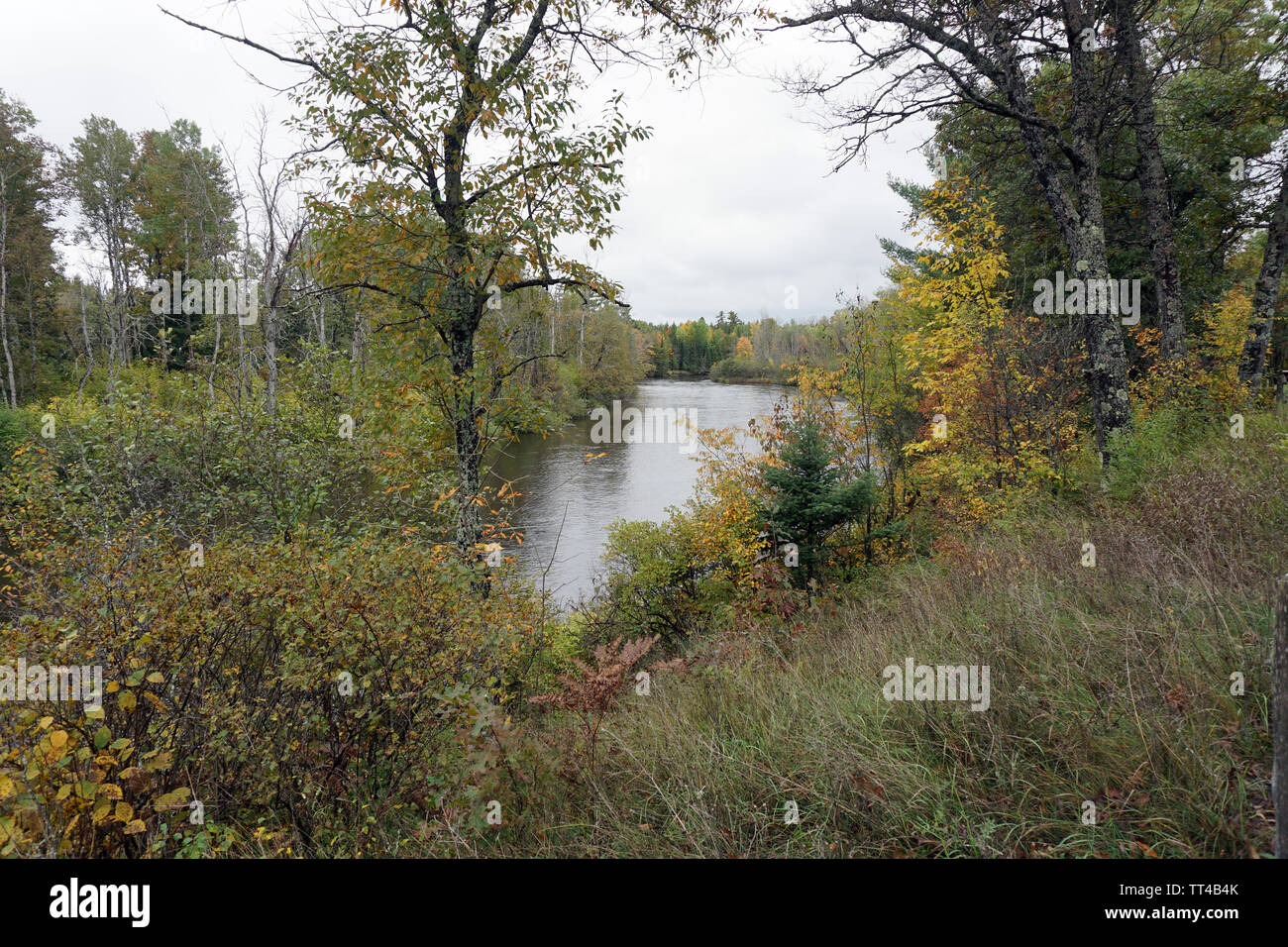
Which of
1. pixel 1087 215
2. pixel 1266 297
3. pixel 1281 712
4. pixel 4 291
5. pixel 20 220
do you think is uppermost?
pixel 20 220

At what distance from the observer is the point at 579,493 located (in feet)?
73.3

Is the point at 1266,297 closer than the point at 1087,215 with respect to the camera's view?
No

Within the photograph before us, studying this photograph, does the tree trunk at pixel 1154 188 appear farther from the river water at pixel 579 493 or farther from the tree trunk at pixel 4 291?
the tree trunk at pixel 4 291

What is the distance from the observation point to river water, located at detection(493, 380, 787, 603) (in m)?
14.7

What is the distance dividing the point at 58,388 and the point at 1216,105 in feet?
140

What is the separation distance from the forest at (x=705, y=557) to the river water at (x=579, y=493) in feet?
9.43

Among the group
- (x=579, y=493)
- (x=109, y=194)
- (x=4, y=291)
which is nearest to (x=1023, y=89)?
(x=579, y=493)

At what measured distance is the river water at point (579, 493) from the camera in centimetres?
1472

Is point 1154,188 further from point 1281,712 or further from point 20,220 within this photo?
point 20,220

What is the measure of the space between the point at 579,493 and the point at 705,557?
445 inches

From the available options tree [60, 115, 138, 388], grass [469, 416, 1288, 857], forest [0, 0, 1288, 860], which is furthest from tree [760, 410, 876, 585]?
tree [60, 115, 138, 388]

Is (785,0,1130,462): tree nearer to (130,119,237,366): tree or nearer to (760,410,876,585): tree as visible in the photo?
(760,410,876,585): tree

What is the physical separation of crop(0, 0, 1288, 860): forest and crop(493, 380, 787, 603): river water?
2876mm
